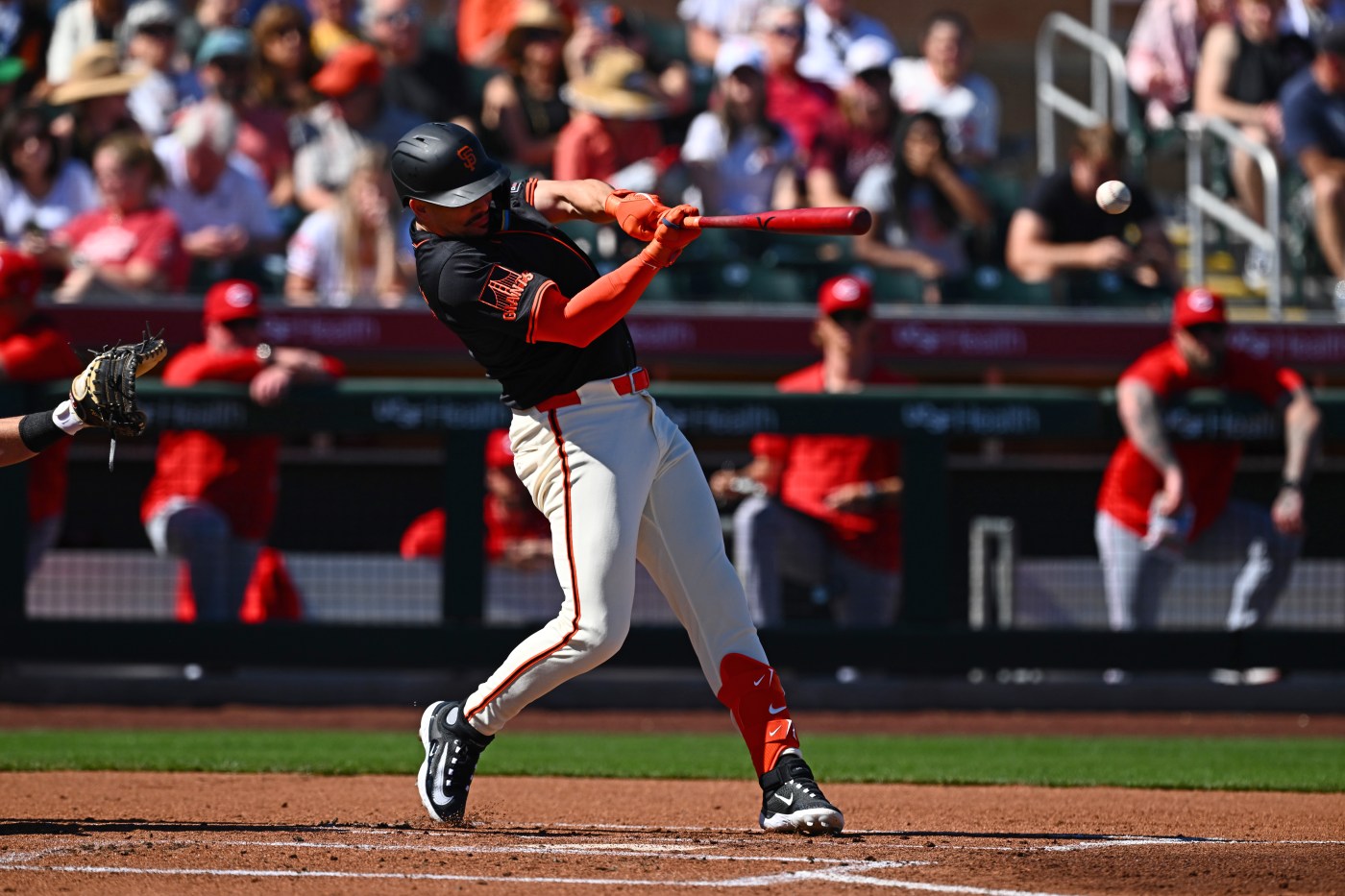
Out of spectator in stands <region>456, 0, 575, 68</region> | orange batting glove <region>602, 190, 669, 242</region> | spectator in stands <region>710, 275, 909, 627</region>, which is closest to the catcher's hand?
orange batting glove <region>602, 190, 669, 242</region>

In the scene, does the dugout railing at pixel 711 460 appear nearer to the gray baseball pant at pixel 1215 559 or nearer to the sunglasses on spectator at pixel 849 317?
the gray baseball pant at pixel 1215 559

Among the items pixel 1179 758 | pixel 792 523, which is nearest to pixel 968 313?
pixel 792 523

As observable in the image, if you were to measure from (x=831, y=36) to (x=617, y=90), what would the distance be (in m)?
2.01

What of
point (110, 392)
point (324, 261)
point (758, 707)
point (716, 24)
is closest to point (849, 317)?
point (324, 261)

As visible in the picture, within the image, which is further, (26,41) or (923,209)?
(26,41)

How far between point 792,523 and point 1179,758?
1.98 m

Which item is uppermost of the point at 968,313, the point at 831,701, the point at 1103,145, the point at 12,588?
the point at 1103,145

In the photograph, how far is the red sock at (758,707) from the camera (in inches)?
180

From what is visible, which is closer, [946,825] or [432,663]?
[946,825]

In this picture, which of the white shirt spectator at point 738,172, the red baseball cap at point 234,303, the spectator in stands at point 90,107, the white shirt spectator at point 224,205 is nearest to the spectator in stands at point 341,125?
the white shirt spectator at point 224,205

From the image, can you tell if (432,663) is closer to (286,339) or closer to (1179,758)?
(286,339)

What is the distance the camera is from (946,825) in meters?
4.86

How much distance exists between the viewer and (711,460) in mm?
8219

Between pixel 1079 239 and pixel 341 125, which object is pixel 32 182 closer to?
pixel 341 125
